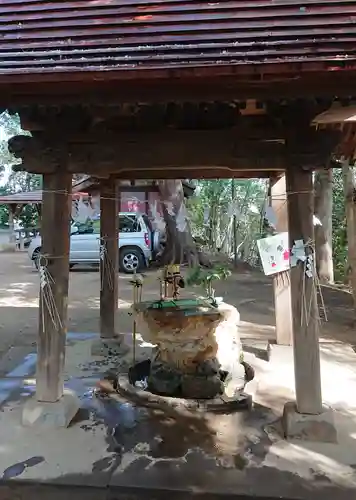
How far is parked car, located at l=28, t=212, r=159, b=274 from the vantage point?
660 inches

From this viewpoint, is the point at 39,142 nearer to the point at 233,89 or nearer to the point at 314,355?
the point at 233,89

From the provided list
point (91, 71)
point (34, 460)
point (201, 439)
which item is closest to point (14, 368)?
point (34, 460)

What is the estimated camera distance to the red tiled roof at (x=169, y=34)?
305 centimetres

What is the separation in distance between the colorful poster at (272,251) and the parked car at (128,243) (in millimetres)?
10770

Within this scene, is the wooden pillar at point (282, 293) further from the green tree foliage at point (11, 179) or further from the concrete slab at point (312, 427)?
the green tree foliage at point (11, 179)

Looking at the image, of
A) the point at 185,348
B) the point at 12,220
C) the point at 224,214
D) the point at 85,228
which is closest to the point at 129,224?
the point at 85,228

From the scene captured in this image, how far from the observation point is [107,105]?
11.4ft

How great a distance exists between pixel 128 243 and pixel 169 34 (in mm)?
13567

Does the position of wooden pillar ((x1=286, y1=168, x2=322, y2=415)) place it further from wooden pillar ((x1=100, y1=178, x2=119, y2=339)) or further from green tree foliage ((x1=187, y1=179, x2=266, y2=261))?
green tree foliage ((x1=187, y1=179, x2=266, y2=261))

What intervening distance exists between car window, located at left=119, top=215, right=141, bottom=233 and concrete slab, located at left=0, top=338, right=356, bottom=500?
12467 millimetres

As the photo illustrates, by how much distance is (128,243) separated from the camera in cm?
1680

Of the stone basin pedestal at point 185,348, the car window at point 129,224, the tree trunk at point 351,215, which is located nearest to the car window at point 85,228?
the car window at point 129,224

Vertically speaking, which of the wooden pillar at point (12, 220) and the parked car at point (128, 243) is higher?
the wooden pillar at point (12, 220)

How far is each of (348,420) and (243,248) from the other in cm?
1598
